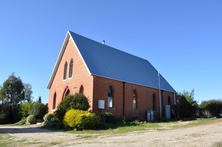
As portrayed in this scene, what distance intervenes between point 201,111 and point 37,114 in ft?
77.1

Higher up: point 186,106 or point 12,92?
point 12,92

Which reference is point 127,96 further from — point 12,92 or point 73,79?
point 12,92

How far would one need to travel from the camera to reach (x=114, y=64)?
25891 mm

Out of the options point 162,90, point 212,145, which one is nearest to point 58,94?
point 162,90

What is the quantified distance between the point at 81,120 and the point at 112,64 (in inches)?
450

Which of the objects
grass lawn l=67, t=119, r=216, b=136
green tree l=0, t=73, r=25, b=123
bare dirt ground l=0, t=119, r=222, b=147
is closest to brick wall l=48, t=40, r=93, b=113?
grass lawn l=67, t=119, r=216, b=136

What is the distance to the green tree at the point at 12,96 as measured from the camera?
3567 centimetres

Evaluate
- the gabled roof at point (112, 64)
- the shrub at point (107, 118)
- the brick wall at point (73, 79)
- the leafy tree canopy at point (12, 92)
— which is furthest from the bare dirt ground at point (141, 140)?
the leafy tree canopy at point (12, 92)

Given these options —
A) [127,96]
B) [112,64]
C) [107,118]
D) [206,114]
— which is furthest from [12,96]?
[206,114]

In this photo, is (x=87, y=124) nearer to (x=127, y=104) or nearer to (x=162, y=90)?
(x=127, y=104)

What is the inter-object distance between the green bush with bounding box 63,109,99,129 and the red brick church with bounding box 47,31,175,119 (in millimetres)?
4629

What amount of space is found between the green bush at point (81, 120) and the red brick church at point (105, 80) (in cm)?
463

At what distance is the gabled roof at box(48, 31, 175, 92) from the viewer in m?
23.0

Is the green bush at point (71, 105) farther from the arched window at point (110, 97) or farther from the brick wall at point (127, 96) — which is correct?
the arched window at point (110, 97)
